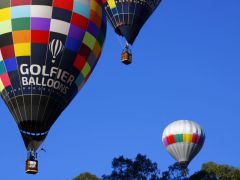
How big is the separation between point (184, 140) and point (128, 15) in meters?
11.0

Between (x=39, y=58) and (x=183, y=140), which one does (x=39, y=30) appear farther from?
(x=183, y=140)

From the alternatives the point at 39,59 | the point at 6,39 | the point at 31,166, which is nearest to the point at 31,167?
the point at 31,166

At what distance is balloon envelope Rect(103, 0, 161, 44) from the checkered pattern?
15.0 m

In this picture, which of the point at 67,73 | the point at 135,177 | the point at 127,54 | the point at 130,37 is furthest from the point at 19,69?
the point at 135,177

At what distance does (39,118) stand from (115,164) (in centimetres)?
2352

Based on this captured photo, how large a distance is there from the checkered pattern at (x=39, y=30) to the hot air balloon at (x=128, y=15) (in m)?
14.9

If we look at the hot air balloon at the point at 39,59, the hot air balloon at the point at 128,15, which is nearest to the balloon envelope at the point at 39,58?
the hot air balloon at the point at 39,59

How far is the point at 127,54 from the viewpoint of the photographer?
1841 inches

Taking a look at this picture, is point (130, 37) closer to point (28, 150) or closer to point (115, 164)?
point (115, 164)

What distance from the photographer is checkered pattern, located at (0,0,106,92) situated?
34938 millimetres

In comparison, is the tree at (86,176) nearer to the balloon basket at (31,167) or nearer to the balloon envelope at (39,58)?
the balloon envelope at (39,58)

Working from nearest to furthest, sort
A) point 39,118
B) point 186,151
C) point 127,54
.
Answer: point 39,118 < point 127,54 < point 186,151

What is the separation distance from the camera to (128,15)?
50.9 metres

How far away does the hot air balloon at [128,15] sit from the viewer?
5091cm
